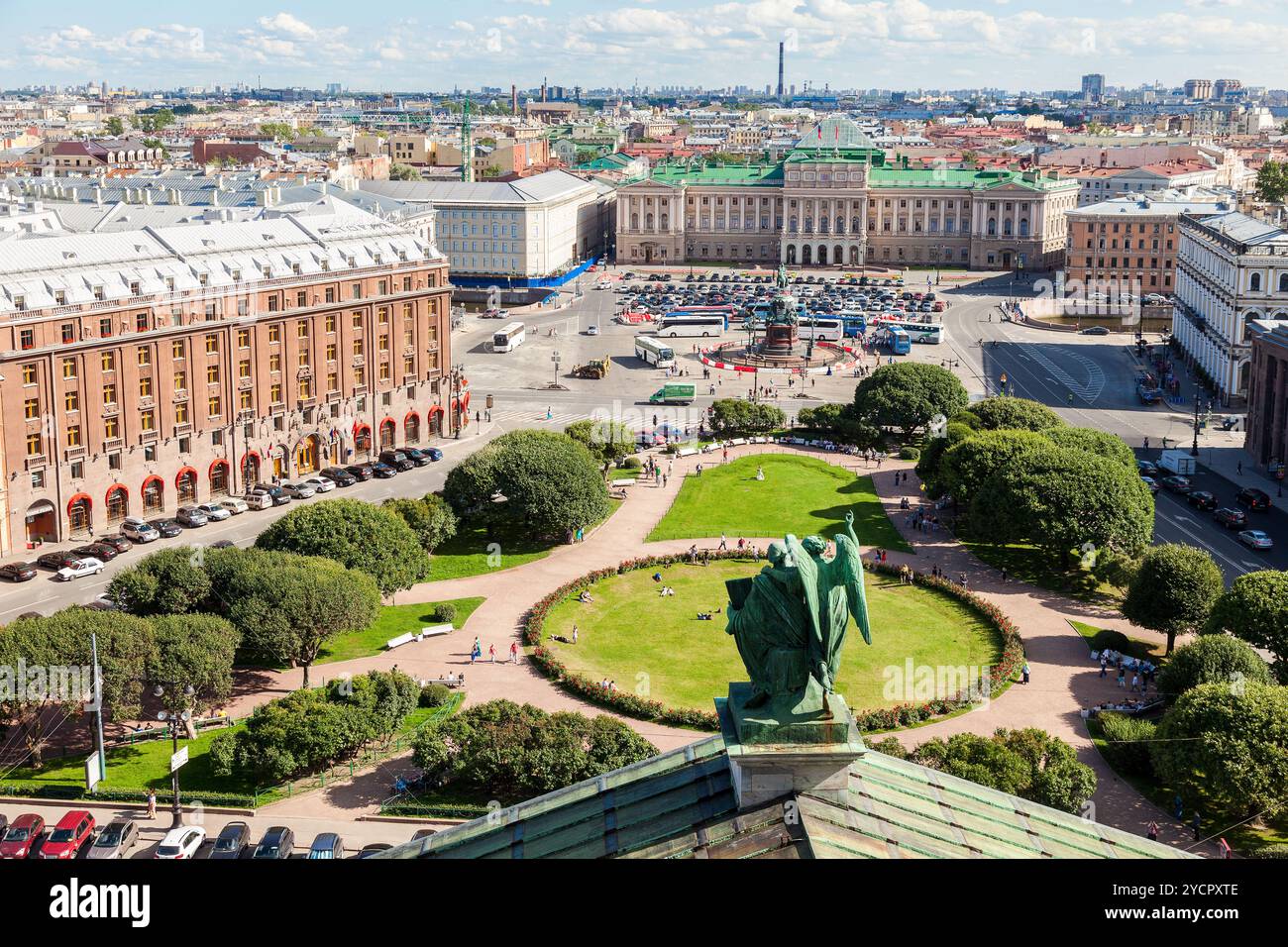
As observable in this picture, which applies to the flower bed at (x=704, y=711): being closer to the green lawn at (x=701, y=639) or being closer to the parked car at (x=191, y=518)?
the green lawn at (x=701, y=639)

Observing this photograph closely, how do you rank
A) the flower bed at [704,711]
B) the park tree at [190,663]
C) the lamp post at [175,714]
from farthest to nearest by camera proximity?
the flower bed at [704,711], the park tree at [190,663], the lamp post at [175,714]

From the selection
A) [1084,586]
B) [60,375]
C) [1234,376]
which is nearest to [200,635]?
[60,375]

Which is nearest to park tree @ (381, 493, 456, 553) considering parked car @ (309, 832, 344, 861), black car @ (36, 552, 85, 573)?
black car @ (36, 552, 85, 573)

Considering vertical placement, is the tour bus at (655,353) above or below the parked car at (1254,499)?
above

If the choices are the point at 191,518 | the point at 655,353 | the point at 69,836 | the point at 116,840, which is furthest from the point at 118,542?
the point at 655,353

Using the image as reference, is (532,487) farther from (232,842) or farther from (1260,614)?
(1260,614)

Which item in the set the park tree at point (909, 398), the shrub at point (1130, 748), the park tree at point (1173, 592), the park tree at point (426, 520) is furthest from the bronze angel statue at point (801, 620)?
the park tree at point (909, 398)
